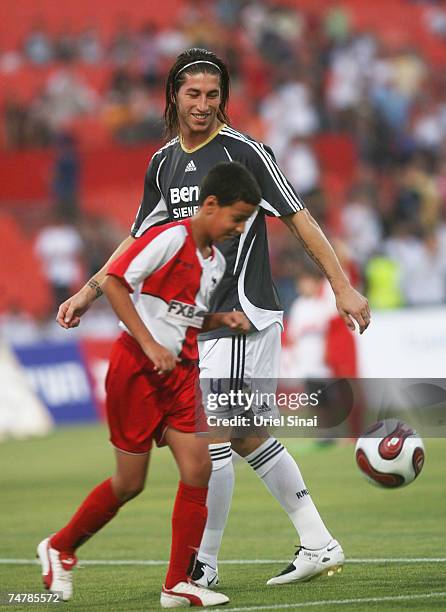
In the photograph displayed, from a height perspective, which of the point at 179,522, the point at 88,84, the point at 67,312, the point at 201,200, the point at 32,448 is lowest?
the point at 32,448

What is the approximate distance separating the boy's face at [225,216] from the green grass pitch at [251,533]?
168 centimetres

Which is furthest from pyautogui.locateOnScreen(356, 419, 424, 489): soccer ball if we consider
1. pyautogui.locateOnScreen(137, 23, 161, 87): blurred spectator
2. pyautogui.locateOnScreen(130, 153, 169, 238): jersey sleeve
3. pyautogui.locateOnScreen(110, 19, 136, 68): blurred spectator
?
pyautogui.locateOnScreen(110, 19, 136, 68): blurred spectator

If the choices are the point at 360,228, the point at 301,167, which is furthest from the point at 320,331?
the point at 301,167

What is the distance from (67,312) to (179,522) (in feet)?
3.92

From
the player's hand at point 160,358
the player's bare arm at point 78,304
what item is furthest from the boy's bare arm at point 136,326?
the player's bare arm at point 78,304

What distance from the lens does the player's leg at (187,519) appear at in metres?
6.14

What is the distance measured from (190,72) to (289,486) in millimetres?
2174

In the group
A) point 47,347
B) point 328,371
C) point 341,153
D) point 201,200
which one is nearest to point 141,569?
point 201,200

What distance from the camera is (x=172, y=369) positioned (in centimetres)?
590

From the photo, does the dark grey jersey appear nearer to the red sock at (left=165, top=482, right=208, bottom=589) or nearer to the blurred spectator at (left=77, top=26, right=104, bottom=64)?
the red sock at (left=165, top=482, right=208, bottom=589)

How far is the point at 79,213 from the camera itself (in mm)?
22328

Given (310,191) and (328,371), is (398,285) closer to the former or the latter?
(310,191)

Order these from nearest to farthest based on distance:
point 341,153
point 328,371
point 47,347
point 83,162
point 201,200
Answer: point 201,200
point 328,371
point 47,347
point 83,162
point 341,153

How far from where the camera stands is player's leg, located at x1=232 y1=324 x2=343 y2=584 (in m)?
6.88
